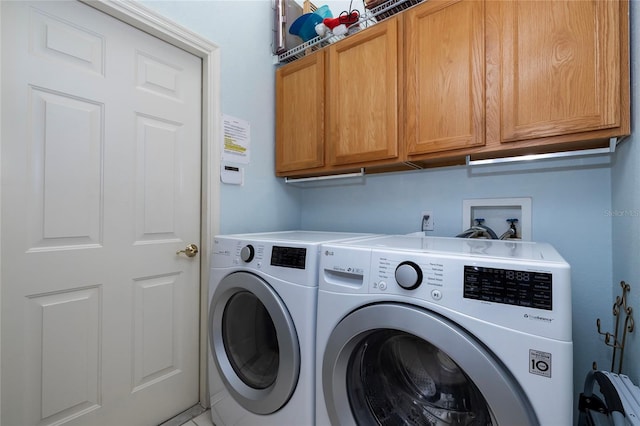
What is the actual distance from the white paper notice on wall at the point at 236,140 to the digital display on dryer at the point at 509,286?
135 cm

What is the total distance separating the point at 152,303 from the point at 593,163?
204cm

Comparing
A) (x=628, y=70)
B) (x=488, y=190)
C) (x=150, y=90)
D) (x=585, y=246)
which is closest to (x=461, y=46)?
(x=628, y=70)

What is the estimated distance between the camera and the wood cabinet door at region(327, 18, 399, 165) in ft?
4.43

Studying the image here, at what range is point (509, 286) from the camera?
2.09 feet

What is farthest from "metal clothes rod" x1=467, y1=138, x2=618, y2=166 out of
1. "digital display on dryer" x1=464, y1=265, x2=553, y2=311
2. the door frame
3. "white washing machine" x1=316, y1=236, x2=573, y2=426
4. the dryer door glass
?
the door frame

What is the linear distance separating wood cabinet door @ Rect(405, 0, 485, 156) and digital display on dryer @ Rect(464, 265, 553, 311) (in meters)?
0.69

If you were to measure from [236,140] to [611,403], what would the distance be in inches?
69.4

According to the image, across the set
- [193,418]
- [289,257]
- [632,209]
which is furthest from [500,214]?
[193,418]

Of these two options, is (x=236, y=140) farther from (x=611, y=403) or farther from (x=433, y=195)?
(x=611, y=403)

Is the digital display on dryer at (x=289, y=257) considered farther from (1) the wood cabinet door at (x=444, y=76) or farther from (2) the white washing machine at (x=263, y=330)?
(1) the wood cabinet door at (x=444, y=76)

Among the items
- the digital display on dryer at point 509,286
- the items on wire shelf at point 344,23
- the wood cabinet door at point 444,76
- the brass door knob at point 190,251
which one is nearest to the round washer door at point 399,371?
the digital display on dryer at point 509,286

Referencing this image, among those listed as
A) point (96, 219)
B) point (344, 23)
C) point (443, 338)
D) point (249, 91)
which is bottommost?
point (443, 338)

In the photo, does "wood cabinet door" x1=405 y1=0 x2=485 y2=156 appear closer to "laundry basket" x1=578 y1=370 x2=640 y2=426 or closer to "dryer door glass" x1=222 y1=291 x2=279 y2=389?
"laundry basket" x1=578 y1=370 x2=640 y2=426

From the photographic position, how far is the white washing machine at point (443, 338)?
0.60 m
